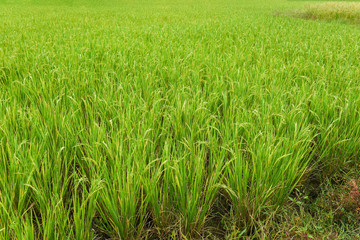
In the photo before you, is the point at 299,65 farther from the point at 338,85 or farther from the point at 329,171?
the point at 329,171

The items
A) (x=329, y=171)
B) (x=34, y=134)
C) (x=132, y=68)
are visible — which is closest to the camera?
(x=34, y=134)

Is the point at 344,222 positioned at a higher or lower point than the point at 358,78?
lower

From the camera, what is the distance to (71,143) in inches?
58.2

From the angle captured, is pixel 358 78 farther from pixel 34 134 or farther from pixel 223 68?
pixel 34 134

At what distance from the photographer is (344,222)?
4.33 ft

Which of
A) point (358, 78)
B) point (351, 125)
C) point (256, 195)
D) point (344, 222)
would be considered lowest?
point (344, 222)

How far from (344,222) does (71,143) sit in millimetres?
1492

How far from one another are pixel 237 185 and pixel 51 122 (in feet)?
3.78

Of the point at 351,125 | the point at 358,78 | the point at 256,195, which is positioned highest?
the point at 358,78

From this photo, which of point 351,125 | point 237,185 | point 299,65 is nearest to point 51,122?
point 237,185

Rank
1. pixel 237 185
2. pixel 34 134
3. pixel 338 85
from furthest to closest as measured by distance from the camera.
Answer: pixel 338 85
pixel 34 134
pixel 237 185

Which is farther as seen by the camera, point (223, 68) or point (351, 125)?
point (223, 68)

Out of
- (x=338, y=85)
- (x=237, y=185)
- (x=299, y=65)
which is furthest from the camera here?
(x=299, y=65)

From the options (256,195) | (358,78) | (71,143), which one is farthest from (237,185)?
(358,78)
